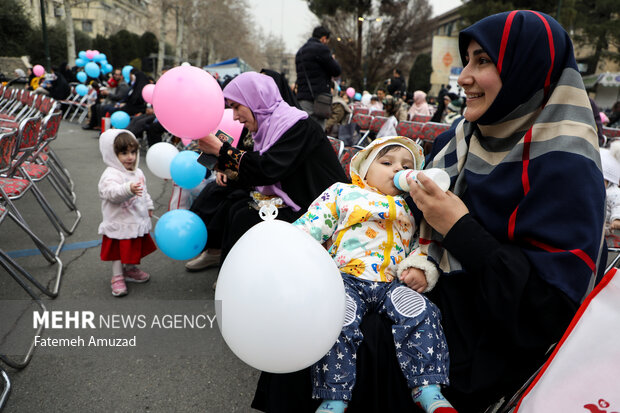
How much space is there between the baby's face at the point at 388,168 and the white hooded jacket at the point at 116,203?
1.93m

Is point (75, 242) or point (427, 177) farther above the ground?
point (427, 177)

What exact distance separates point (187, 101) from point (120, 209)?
1.20m

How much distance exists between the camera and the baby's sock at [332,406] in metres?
1.34

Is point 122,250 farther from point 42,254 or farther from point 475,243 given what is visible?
point 475,243

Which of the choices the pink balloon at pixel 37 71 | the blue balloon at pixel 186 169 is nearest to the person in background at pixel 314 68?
the blue balloon at pixel 186 169

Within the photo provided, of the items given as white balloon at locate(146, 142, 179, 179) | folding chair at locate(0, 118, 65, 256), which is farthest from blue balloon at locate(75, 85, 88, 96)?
white balloon at locate(146, 142, 179, 179)

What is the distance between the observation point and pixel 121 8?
52.5 meters

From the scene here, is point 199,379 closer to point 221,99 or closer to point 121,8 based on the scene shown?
point 221,99

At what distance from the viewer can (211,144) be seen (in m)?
2.62

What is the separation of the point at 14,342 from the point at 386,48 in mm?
36170

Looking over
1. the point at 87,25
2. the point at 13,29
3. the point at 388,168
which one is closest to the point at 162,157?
the point at 388,168

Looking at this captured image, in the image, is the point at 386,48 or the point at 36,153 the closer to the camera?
the point at 36,153

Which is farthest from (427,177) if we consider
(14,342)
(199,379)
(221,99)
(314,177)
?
(14,342)

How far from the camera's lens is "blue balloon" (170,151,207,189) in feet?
10.6
